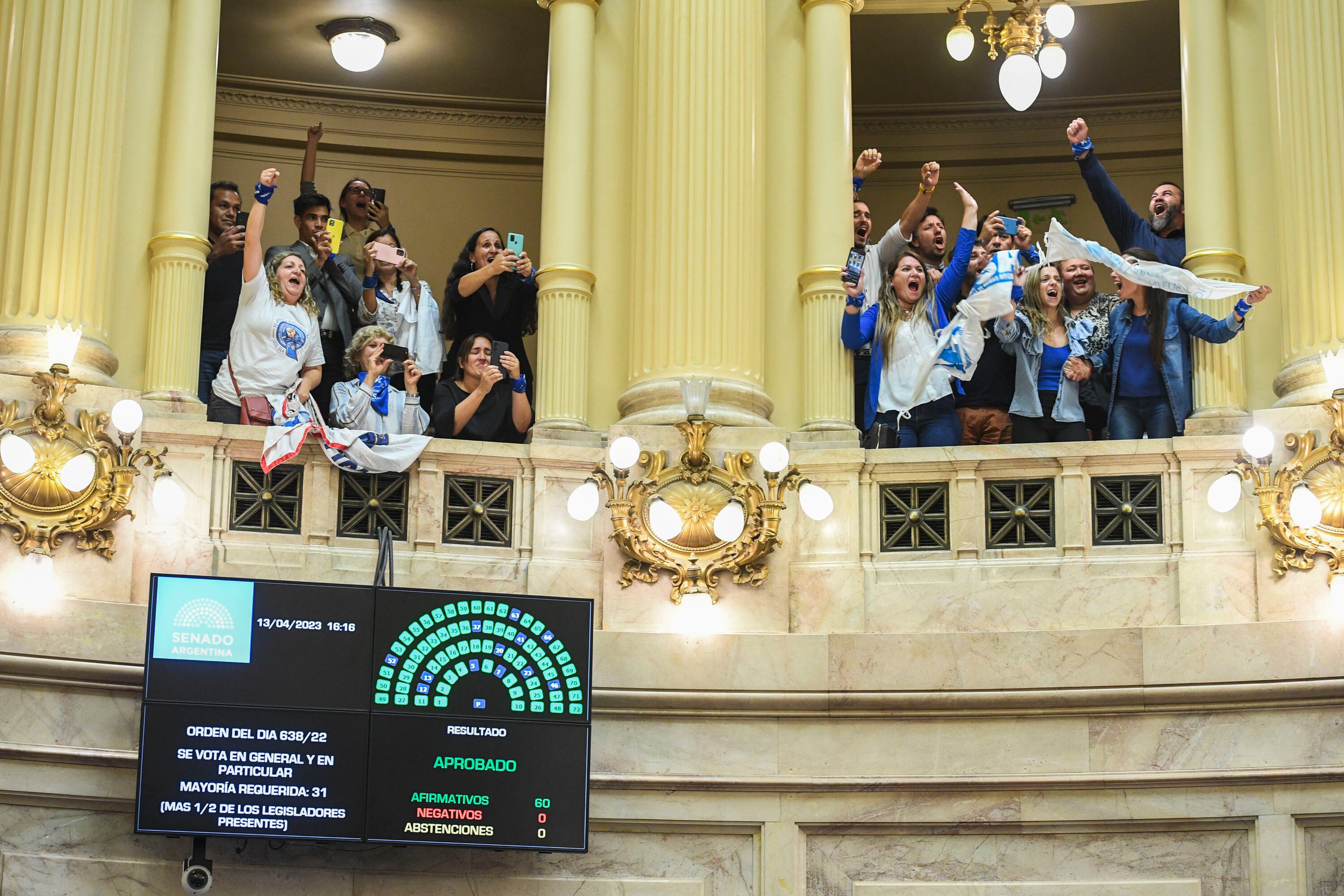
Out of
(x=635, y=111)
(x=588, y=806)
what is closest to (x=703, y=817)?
(x=588, y=806)

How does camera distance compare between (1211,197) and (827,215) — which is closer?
(1211,197)

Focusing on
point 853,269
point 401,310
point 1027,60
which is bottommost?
point 401,310

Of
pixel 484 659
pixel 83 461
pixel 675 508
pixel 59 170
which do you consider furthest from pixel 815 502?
pixel 59 170

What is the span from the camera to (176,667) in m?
12.3

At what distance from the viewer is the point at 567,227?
1479 centimetres

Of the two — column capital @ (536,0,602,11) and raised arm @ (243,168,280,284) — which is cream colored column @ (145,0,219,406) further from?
column capital @ (536,0,602,11)

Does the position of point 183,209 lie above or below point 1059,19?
below

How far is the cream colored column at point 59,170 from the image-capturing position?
1366 centimetres

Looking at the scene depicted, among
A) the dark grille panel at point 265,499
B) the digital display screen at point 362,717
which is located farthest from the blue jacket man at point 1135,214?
the dark grille panel at point 265,499

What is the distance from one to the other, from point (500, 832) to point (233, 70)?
842 cm

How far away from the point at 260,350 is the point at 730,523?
317 centimetres

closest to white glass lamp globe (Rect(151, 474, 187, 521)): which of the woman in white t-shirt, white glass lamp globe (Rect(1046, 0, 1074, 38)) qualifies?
the woman in white t-shirt

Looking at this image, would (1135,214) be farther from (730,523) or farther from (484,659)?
(484,659)

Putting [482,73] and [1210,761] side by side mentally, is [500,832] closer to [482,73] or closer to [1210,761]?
[1210,761]
